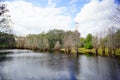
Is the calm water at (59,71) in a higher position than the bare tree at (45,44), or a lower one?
lower

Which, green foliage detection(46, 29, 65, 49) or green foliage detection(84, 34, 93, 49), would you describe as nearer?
green foliage detection(84, 34, 93, 49)

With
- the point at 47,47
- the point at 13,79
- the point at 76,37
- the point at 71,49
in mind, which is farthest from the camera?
the point at 47,47

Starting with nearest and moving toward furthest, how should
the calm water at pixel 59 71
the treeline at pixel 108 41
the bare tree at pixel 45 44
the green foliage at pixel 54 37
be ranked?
1. the calm water at pixel 59 71
2. the treeline at pixel 108 41
3. the bare tree at pixel 45 44
4. the green foliage at pixel 54 37

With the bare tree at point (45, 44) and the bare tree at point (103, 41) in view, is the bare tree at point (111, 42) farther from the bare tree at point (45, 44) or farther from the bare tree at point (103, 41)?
the bare tree at point (45, 44)

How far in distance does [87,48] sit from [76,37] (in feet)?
33.2

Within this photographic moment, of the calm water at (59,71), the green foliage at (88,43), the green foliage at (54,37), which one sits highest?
the green foliage at (54,37)

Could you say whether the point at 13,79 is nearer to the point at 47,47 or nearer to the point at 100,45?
the point at 100,45

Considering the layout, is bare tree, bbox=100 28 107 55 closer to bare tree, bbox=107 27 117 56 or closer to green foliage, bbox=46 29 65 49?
bare tree, bbox=107 27 117 56

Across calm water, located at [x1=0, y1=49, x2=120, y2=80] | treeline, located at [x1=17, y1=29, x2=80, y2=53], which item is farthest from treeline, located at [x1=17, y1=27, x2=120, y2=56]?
calm water, located at [x1=0, y1=49, x2=120, y2=80]

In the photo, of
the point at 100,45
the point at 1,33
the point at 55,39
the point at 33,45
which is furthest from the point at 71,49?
the point at 1,33

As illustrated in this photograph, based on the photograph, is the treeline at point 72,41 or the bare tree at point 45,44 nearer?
the treeline at point 72,41

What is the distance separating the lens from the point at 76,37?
65688mm

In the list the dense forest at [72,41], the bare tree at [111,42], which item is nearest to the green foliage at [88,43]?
the dense forest at [72,41]

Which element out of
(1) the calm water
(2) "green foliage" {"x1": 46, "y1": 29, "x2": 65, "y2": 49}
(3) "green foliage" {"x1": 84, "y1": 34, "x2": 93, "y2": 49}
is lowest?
(1) the calm water
